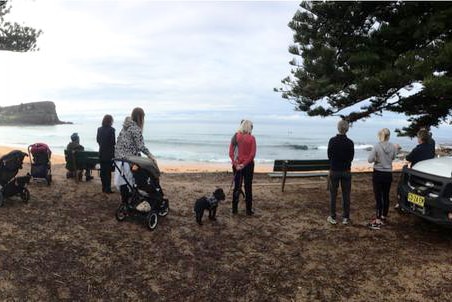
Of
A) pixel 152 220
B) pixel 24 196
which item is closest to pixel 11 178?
pixel 24 196

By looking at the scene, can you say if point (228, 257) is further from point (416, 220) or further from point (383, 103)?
point (383, 103)

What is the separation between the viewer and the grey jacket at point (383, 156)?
6891 mm

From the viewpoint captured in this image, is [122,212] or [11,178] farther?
[11,178]

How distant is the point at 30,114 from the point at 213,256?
6853 inches

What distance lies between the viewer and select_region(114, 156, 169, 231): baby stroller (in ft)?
21.2

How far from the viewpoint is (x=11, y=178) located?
24.6ft

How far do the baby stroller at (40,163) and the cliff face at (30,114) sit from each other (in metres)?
164

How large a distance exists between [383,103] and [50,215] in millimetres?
9470

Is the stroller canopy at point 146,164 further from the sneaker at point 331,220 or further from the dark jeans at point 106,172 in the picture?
the sneaker at point 331,220

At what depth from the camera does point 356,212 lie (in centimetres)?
805

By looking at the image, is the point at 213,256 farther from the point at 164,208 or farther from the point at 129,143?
the point at 129,143

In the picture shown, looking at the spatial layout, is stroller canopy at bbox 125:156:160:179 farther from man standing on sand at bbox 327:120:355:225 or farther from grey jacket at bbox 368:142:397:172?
grey jacket at bbox 368:142:397:172

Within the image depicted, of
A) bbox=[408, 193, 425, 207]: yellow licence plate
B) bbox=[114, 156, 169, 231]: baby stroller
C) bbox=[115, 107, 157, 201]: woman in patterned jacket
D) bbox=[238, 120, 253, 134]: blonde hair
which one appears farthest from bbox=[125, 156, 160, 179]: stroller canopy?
bbox=[408, 193, 425, 207]: yellow licence plate

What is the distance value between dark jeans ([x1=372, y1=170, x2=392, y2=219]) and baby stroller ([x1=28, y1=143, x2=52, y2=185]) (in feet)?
24.0
